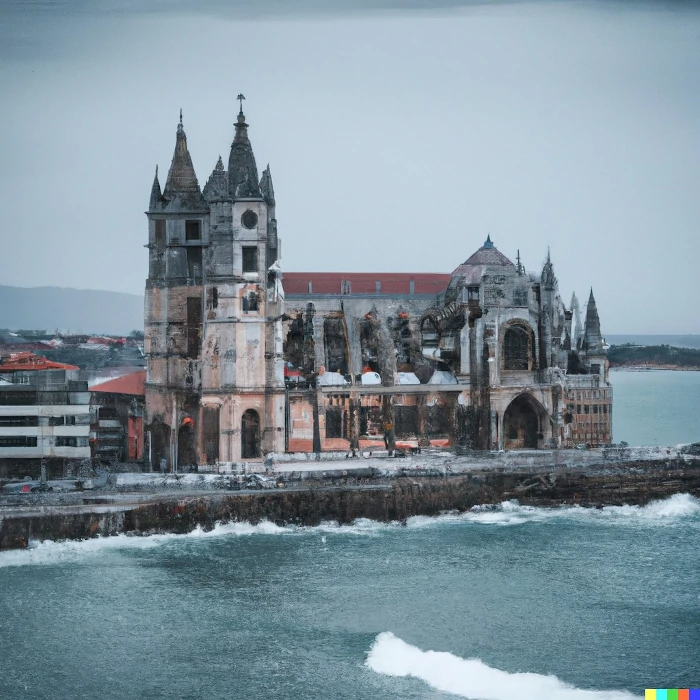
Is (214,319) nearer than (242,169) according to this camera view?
Yes

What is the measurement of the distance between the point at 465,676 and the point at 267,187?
32780 mm

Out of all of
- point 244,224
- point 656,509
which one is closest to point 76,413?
point 244,224

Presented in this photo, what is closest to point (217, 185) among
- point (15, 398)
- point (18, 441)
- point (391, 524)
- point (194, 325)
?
point (194, 325)

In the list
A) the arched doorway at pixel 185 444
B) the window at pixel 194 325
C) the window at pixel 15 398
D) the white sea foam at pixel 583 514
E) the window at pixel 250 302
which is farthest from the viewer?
the window at pixel 194 325

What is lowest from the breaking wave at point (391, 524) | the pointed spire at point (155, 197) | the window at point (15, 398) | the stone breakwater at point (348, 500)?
the breaking wave at point (391, 524)

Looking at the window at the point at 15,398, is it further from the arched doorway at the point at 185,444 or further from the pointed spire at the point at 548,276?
the pointed spire at the point at 548,276

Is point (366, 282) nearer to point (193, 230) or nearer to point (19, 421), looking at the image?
point (193, 230)

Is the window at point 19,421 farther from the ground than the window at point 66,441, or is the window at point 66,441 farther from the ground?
the window at point 19,421

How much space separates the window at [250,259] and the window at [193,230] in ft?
11.4

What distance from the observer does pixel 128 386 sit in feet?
209

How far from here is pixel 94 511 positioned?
46.4m

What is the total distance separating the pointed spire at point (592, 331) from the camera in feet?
209

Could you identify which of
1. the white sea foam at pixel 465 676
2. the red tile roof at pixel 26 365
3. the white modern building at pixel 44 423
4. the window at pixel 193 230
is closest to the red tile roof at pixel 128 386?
the red tile roof at pixel 26 365

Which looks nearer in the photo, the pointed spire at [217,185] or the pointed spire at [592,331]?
the pointed spire at [217,185]
